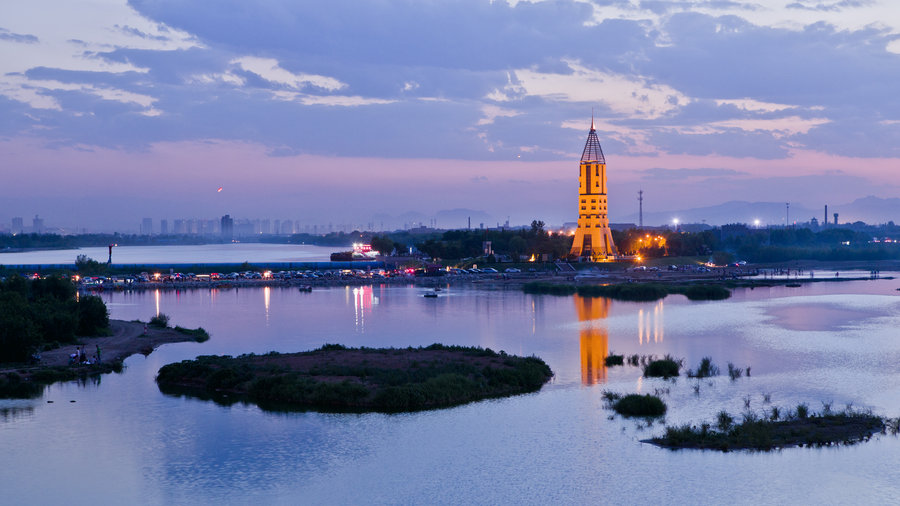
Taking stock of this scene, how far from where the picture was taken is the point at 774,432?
21.4 meters

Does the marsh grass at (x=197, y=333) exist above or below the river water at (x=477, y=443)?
above

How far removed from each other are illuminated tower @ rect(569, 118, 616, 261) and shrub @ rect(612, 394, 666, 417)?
242 ft

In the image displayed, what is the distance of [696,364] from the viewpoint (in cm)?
3309

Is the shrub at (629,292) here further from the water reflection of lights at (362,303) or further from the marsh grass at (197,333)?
the marsh grass at (197,333)

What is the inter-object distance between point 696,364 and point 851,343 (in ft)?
34.6

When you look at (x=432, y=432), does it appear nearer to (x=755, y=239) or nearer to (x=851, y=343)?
(x=851, y=343)

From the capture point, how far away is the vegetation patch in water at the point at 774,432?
20719mm

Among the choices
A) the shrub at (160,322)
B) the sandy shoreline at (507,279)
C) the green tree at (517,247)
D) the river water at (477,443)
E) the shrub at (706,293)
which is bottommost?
the river water at (477,443)

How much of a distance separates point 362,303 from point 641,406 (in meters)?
38.6

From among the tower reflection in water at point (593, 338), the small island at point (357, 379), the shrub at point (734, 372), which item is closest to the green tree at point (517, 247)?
the tower reflection in water at point (593, 338)

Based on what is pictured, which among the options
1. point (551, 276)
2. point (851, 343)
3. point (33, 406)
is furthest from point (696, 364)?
point (551, 276)

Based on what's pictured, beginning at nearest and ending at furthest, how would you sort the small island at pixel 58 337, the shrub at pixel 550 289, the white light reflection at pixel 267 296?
1. the small island at pixel 58 337
2. the white light reflection at pixel 267 296
3. the shrub at pixel 550 289

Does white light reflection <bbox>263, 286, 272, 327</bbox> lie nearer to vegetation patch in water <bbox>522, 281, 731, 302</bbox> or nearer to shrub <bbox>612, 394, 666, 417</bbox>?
vegetation patch in water <bbox>522, 281, 731, 302</bbox>

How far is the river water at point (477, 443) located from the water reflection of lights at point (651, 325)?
4.30 feet
